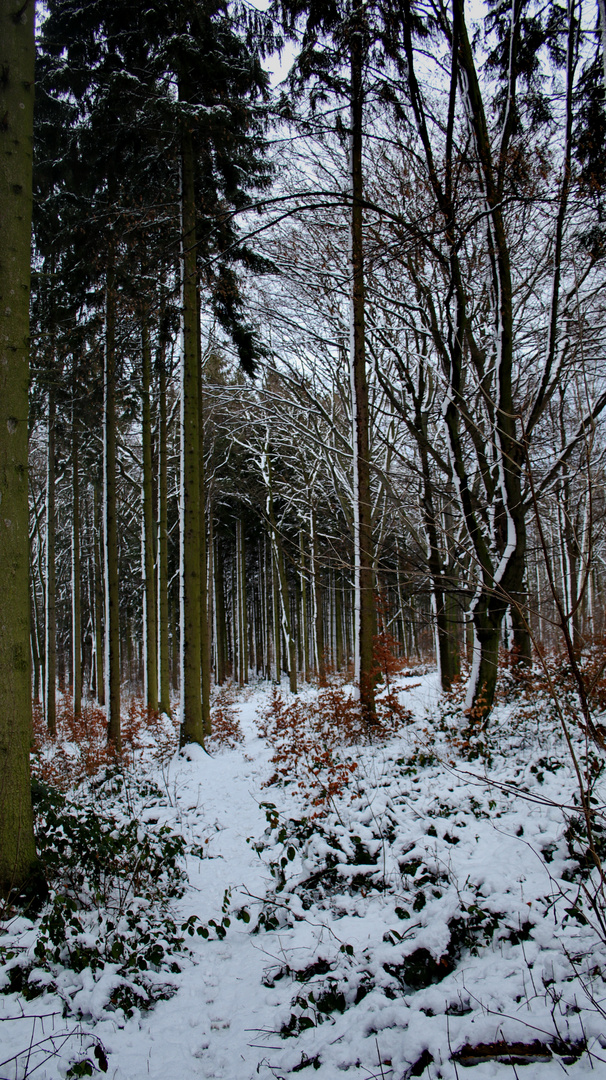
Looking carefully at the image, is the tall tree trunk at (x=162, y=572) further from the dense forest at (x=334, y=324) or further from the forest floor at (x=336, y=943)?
the forest floor at (x=336, y=943)

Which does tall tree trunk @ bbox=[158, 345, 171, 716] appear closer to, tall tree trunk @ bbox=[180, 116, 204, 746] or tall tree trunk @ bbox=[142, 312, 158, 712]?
tall tree trunk @ bbox=[142, 312, 158, 712]

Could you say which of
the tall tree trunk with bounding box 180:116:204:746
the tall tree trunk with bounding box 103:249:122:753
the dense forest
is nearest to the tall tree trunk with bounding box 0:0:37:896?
the dense forest

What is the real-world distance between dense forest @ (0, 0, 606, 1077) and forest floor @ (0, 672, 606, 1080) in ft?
0.28

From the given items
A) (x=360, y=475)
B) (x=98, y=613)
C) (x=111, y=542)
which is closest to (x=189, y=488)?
(x=111, y=542)

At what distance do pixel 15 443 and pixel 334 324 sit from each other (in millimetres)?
7450

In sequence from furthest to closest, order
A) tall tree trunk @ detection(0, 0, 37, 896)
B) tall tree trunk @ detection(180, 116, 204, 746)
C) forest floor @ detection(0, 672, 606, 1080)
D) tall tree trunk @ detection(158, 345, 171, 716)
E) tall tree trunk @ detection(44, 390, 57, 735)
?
tall tree trunk @ detection(44, 390, 57, 735), tall tree trunk @ detection(158, 345, 171, 716), tall tree trunk @ detection(180, 116, 204, 746), tall tree trunk @ detection(0, 0, 37, 896), forest floor @ detection(0, 672, 606, 1080)

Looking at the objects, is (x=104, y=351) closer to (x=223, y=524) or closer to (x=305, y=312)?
(x=305, y=312)

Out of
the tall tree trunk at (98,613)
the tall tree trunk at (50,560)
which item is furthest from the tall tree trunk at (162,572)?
the tall tree trunk at (98,613)

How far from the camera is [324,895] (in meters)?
3.83

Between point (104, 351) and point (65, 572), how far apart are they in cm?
2007

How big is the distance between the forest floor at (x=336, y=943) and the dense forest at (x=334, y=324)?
0.28ft

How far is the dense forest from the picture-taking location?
384 centimetres

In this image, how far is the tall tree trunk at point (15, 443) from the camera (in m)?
3.58

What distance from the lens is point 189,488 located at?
8.41m
